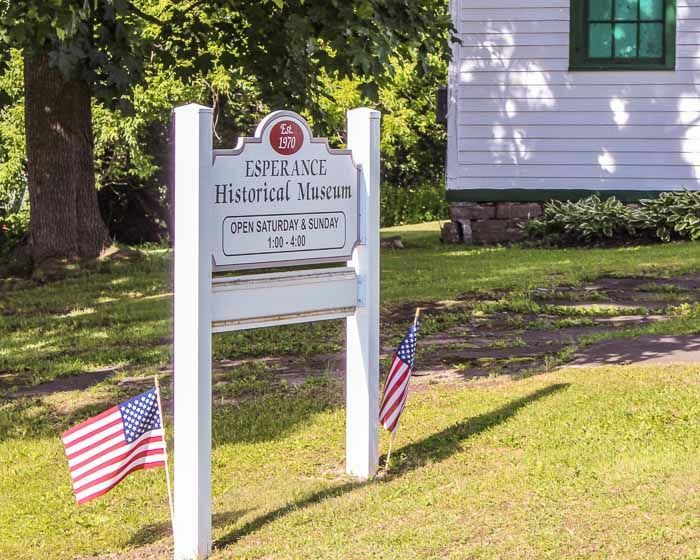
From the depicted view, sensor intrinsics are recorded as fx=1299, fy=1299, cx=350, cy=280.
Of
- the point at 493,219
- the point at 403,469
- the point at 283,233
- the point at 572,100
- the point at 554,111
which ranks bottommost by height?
the point at 403,469

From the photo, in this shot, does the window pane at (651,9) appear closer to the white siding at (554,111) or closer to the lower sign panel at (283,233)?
the white siding at (554,111)

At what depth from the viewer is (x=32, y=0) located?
10.2 m

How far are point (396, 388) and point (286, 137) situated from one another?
5.13ft

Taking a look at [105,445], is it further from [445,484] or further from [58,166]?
[58,166]

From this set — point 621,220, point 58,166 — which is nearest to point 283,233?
point 58,166

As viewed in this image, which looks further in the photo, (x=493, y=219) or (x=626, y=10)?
(x=493, y=219)

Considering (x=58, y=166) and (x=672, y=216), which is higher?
(x=58, y=166)

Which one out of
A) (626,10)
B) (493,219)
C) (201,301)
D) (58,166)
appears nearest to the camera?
(201,301)

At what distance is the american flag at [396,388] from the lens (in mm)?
6812

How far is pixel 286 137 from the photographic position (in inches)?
238

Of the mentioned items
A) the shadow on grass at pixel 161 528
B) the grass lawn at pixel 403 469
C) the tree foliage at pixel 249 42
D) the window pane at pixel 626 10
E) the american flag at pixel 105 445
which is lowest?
the shadow on grass at pixel 161 528

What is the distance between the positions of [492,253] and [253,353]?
26.1 ft

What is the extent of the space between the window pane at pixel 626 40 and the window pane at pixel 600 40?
0.11 metres

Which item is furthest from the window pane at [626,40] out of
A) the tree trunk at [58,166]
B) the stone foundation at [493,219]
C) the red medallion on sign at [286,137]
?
the red medallion on sign at [286,137]
